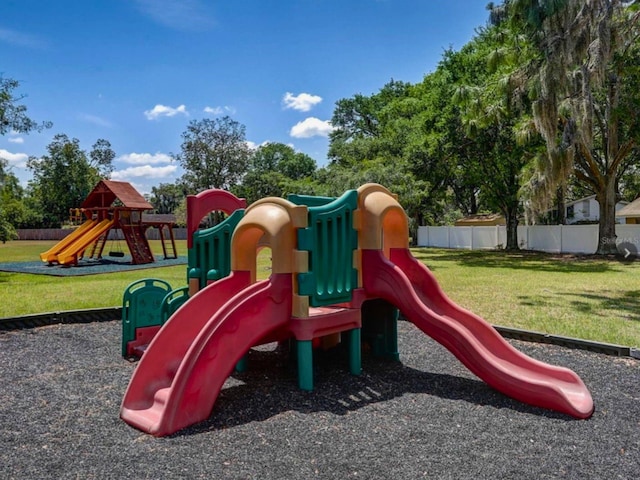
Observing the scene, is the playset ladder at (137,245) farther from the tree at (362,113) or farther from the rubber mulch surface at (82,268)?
the tree at (362,113)

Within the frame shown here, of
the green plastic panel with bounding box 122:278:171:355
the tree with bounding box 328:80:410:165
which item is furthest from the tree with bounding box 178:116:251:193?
the green plastic panel with bounding box 122:278:171:355

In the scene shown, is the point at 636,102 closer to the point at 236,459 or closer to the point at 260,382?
the point at 260,382

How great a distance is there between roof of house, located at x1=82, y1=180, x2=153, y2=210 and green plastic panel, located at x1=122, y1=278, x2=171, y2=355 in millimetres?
16050

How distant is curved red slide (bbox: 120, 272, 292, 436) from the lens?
3.81 meters

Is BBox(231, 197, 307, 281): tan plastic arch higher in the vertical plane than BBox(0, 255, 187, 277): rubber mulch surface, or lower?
higher

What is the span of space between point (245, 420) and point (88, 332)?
14.7ft

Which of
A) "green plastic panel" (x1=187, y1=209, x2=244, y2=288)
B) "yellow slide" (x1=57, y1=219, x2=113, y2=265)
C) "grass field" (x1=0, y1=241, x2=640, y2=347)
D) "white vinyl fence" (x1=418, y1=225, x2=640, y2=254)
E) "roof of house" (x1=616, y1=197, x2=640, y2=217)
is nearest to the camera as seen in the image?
"green plastic panel" (x1=187, y1=209, x2=244, y2=288)

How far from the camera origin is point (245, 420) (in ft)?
12.8

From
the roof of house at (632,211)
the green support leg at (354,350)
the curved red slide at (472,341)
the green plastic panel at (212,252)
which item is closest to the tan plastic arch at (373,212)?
the curved red slide at (472,341)

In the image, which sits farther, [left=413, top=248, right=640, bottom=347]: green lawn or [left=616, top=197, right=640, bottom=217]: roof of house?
[left=616, top=197, right=640, bottom=217]: roof of house

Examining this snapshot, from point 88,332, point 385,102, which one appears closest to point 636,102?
point 88,332

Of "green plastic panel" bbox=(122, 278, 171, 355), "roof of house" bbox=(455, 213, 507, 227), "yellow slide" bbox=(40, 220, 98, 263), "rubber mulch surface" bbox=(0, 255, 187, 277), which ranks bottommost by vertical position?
"rubber mulch surface" bbox=(0, 255, 187, 277)

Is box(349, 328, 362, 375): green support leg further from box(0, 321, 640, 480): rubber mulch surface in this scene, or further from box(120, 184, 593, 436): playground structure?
box(0, 321, 640, 480): rubber mulch surface

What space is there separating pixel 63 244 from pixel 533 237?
22584mm
